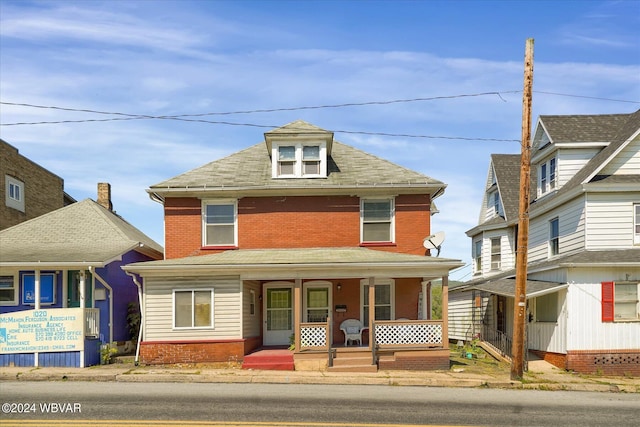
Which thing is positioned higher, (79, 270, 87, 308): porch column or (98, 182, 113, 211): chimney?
(98, 182, 113, 211): chimney

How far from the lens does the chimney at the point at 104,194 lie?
28.5m

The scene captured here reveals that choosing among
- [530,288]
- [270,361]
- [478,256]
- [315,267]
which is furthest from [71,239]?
[478,256]

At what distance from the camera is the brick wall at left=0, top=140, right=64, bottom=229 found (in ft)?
97.9

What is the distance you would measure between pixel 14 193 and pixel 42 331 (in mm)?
15025

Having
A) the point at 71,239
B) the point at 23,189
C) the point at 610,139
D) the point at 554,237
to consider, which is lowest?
the point at 71,239

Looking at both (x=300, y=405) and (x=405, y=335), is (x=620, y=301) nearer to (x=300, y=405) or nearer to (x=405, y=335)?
(x=405, y=335)

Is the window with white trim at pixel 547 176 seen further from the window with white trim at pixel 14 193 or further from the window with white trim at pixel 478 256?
the window with white trim at pixel 14 193

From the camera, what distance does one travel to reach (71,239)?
2297cm

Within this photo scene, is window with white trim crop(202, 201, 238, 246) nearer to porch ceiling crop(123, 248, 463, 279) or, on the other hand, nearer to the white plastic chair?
porch ceiling crop(123, 248, 463, 279)

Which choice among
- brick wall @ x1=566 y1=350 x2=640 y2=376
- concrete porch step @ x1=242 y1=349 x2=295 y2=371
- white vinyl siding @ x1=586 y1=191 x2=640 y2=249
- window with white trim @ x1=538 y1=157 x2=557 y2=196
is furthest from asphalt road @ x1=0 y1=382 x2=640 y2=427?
window with white trim @ x1=538 y1=157 x2=557 y2=196

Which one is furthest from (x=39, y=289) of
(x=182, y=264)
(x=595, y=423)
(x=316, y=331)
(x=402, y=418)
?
(x=595, y=423)

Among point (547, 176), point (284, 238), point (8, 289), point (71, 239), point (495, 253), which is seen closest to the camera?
point (8, 289)

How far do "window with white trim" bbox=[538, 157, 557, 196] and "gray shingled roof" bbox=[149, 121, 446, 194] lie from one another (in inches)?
223

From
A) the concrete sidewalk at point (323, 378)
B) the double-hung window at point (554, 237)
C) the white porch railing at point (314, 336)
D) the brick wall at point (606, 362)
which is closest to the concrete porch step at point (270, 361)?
the concrete sidewalk at point (323, 378)
